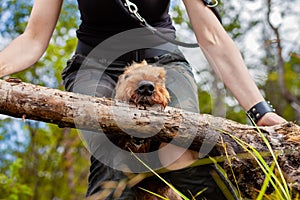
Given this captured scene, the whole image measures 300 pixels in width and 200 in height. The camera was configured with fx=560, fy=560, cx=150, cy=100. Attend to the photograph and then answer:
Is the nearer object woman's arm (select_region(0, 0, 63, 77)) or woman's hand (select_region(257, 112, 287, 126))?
woman's hand (select_region(257, 112, 287, 126))

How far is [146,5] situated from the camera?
354cm

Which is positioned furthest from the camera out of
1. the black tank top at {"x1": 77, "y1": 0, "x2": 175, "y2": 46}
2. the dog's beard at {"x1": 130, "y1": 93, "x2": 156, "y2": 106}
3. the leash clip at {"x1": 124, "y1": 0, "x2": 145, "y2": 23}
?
the black tank top at {"x1": 77, "y1": 0, "x2": 175, "y2": 46}

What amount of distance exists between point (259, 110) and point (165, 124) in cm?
73

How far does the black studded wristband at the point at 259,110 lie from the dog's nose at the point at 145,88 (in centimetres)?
58

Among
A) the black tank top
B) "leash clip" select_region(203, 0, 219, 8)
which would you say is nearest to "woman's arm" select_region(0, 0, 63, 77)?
the black tank top

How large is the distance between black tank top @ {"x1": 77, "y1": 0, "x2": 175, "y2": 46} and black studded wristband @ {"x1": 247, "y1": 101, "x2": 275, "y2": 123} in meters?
0.89

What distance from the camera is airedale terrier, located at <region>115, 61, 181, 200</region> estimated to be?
2.92 metres

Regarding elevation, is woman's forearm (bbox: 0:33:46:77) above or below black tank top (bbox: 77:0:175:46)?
below

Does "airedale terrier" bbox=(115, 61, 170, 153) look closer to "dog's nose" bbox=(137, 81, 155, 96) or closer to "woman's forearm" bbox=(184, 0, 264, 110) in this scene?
"dog's nose" bbox=(137, 81, 155, 96)

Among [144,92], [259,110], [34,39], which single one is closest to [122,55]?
[34,39]

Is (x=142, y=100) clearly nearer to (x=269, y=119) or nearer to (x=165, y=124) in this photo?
(x=165, y=124)

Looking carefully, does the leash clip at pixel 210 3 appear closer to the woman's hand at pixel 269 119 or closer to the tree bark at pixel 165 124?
the woman's hand at pixel 269 119

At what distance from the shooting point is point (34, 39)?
355 centimetres

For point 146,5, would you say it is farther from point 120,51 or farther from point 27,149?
point 27,149
